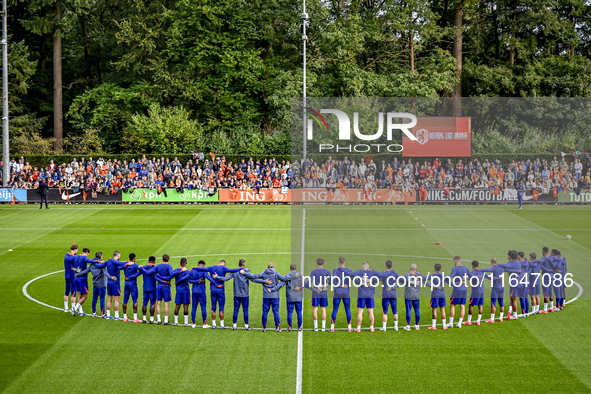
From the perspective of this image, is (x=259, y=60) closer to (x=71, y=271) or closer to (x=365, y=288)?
(x=71, y=271)

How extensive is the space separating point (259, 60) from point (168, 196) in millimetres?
16693

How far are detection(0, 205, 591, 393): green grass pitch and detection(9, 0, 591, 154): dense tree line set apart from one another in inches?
848

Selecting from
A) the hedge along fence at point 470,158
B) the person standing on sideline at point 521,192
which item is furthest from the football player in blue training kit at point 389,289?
the person standing on sideline at point 521,192

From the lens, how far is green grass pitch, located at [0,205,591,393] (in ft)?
36.8

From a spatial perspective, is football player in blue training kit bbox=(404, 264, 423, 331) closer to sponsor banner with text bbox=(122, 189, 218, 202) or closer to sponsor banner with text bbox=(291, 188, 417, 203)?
sponsor banner with text bbox=(291, 188, 417, 203)

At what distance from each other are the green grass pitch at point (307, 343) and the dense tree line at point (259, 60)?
21.5m

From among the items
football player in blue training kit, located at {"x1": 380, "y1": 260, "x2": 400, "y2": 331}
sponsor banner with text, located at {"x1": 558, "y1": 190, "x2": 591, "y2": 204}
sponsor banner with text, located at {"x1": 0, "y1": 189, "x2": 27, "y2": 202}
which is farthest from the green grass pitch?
sponsor banner with text, located at {"x1": 0, "y1": 189, "x2": 27, "y2": 202}

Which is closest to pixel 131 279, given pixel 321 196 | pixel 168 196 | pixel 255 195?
pixel 321 196

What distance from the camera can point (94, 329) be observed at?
14242 mm

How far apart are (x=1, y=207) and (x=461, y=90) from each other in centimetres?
3421

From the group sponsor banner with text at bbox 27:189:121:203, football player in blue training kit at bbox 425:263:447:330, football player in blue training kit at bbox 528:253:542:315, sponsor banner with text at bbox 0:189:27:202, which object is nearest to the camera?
football player in blue training kit at bbox 425:263:447:330

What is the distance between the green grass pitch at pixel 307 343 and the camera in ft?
36.8

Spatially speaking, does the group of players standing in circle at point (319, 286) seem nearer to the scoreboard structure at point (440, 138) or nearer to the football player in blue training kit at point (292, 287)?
the football player in blue training kit at point (292, 287)

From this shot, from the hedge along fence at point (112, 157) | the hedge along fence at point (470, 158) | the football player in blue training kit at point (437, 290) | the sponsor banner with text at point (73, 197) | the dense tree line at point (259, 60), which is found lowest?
the football player in blue training kit at point (437, 290)
